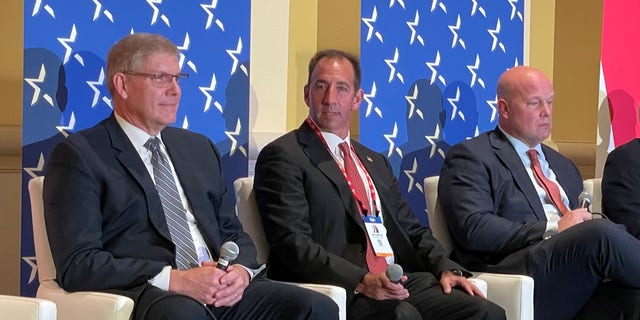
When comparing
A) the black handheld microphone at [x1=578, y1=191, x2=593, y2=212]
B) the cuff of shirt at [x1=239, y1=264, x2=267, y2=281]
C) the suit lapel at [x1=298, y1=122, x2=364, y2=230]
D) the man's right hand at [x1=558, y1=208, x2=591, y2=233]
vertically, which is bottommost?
the cuff of shirt at [x1=239, y1=264, x2=267, y2=281]

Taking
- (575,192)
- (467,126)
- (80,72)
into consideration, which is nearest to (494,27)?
(467,126)

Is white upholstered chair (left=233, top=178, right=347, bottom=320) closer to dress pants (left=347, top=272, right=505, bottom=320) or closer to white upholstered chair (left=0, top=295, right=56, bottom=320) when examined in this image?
dress pants (left=347, top=272, right=505, bottom=320)

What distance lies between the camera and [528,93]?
525 centimetres

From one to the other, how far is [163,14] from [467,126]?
2.06m

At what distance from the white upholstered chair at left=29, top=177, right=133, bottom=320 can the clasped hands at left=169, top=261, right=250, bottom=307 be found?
0.88 feet

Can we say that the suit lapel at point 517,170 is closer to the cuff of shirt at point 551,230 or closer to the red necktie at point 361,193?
the cuff of shirt at point 551,230

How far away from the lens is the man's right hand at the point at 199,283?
3.56 meters

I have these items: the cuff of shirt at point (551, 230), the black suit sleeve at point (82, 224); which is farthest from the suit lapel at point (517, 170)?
the black suit sleeve at point (82, 224)

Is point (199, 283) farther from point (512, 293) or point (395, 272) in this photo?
point (512, 293)

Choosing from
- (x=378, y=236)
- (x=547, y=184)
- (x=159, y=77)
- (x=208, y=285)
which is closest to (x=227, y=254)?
(x=208, y=285)

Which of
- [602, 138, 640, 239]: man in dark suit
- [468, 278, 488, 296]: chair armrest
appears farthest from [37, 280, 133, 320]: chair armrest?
[602, 138, 640, 239]: man in dark suit

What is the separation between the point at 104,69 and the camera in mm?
4336

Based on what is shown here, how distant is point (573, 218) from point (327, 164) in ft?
3.76

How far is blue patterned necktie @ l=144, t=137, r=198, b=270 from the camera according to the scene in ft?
12.5
